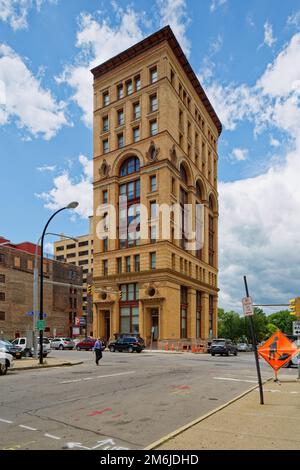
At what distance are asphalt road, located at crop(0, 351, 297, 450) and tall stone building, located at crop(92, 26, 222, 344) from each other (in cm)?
3817

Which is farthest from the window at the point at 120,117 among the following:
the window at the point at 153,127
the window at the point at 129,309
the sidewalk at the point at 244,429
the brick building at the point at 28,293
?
the sidewalk at the point at 244,429

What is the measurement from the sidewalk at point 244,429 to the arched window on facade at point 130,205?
158 ft

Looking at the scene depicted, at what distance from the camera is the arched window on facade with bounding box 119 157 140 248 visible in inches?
2341

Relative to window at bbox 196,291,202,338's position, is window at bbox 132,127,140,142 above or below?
above

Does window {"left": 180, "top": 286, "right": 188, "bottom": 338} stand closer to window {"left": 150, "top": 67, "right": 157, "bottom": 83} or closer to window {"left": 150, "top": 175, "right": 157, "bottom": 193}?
window {"left": 150, "top": 175, "right": 157, "bottom": 193}

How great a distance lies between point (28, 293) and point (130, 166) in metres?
31.0

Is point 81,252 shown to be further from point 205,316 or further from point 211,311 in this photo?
point 205,316

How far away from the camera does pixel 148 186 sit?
2311 inches

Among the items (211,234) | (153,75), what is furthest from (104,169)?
(211,234)

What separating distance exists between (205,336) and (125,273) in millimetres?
19231

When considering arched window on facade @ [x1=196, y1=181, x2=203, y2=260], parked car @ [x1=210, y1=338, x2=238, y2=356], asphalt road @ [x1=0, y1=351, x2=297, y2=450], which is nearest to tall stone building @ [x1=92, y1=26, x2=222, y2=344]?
arched window on facade @ [x1=196, y1=181, x2=203, y2=260]

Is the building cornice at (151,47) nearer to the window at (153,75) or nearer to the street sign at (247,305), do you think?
the window at (153,75)
